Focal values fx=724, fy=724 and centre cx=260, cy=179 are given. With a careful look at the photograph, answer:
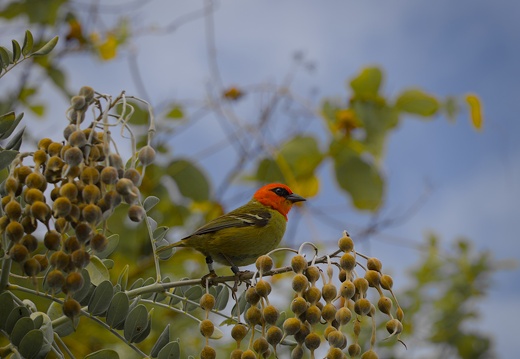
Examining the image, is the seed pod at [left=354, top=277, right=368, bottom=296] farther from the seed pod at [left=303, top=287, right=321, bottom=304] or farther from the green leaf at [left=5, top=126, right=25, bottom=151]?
the green leaf at [left=5, top=126, right=25, bottom=151]

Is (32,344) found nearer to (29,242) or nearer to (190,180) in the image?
(29,242)

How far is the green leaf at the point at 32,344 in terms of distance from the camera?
1.44 m

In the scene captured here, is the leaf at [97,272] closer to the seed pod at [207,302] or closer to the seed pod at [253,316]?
the seed pod at [207,302]

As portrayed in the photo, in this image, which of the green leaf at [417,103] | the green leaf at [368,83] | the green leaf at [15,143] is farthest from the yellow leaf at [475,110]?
the green leaf at [15,143]

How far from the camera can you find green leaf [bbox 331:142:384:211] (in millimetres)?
3486

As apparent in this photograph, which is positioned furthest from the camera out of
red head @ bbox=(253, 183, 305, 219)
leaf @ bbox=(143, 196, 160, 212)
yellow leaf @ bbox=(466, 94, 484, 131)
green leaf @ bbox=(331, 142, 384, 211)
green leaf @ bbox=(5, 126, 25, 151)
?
green leaf @ bbox=(331, 142, 384, 211)

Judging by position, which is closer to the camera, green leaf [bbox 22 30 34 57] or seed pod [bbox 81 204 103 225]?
seed pod [bbox 81 204 103 225]

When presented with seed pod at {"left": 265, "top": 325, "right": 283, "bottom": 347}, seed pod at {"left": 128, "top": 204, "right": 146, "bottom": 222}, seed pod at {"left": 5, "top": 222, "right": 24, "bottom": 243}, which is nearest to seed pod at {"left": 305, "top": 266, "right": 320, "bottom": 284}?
seed pod at {"left": 265, "top": 325, "right": 283, "bottom": 347}

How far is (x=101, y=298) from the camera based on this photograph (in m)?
1.64

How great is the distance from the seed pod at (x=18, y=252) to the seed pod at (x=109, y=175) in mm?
199

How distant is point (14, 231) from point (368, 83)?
2.53 m

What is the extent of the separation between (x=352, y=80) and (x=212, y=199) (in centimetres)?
103

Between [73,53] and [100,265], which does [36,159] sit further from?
[73,53]

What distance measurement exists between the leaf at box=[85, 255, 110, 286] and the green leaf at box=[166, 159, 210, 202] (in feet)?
6.79
